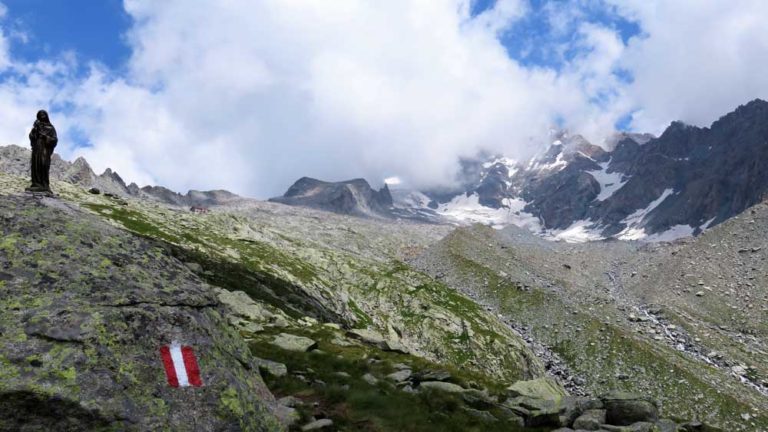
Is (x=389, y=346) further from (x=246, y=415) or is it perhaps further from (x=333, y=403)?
(x=246, y=415)

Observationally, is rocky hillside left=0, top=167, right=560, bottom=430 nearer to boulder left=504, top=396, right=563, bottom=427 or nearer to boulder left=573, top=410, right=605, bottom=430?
boulder left=504, top=396, right=563, bottom=427

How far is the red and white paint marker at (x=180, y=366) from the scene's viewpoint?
10.4 meters

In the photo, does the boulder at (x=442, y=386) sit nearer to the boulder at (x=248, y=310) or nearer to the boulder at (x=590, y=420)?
the boulder at (x=590, y=420)

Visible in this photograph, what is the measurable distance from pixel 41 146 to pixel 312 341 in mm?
19069

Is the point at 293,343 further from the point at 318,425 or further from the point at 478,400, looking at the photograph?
the point at 318,425

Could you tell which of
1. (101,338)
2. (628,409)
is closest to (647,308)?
(628,409)

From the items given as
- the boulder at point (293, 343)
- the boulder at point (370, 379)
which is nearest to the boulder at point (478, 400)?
the boulder at point (370, 379)

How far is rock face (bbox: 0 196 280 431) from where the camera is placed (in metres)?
9.03

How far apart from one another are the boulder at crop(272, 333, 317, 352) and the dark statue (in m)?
15.9

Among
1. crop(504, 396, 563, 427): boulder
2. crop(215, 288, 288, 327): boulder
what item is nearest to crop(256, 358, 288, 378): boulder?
crop(504, 396, 563, 427): boulder

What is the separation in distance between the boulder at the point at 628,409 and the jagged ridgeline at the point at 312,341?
0.09m

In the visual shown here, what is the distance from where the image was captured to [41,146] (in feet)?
84.6

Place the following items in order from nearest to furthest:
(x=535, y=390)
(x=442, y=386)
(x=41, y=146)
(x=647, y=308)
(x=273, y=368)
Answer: (x=273, y=368), (x=442, y=386), (x=41, y=146), (x=535, y=390), (x=647, y=308)

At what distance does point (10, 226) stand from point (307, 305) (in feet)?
174
